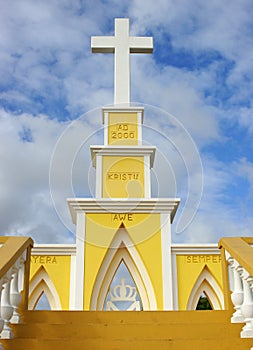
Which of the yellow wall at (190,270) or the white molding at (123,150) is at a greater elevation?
the white molding at (123,150)

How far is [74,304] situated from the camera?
8875 millimetres

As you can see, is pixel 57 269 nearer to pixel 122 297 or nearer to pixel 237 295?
pixel 122 297

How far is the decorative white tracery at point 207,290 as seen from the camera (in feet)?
30.3

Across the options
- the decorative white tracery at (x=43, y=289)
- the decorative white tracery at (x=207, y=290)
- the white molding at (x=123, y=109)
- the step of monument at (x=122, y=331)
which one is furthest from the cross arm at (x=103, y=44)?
the step of monument at (x=122, y=331)

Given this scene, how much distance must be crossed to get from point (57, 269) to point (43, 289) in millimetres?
523

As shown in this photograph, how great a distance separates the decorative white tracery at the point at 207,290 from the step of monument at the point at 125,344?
5283mm

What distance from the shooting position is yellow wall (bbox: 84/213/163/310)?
914cm

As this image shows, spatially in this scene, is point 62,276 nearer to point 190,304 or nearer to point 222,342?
point 190,304

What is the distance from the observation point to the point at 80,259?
30.0 ft

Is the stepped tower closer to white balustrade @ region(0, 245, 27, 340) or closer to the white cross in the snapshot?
the white cross

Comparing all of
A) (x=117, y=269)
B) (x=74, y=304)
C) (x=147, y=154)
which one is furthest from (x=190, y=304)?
(x=147, y=154)

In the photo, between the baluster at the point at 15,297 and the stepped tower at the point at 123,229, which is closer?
the baluster at the point at 15,297

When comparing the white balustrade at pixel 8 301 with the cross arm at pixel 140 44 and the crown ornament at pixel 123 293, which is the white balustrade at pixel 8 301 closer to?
the crown ornament at pixel 123 293

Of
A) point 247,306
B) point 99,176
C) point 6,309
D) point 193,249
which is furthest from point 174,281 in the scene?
point 6,309
